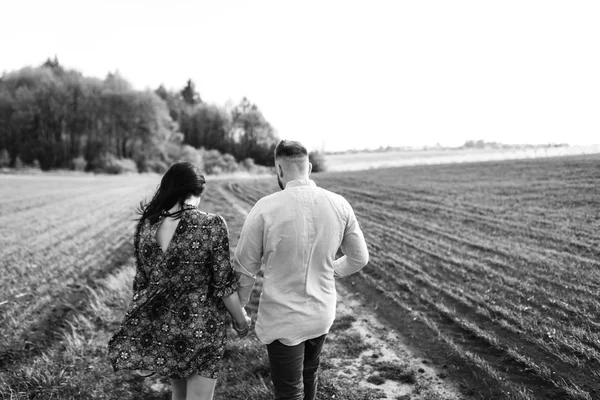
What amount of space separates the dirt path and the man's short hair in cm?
253

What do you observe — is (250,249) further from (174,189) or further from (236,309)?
(174,189)

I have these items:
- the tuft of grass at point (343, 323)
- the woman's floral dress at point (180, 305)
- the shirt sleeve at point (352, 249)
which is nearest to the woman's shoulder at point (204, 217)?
the woman's floral dress at point (180, 305)

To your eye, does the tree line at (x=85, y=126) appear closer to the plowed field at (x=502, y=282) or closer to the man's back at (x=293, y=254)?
the plowed field at (x=502, y=282)

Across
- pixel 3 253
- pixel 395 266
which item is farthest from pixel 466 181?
pixel 3 253

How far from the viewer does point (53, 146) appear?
5362 cm

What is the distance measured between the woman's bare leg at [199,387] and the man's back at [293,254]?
50cm

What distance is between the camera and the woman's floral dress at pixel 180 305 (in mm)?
2635

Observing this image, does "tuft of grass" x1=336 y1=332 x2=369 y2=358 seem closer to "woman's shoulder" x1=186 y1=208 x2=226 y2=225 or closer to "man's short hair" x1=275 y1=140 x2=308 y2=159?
"woman's shoulder" x1=186 y1=208 x2=226 y2=225

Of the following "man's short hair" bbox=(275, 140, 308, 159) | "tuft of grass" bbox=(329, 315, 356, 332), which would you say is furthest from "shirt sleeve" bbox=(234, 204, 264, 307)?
"tuft of grass" bbox=(329, 315, 356, 332)

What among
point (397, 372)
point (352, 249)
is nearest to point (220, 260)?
point (352, 249)

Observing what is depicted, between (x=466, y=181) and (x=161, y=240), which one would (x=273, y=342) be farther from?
(x=466, y=181)

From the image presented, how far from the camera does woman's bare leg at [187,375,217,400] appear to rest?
273 cm

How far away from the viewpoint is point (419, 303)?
20.0 feet

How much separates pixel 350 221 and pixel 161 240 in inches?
48.4
